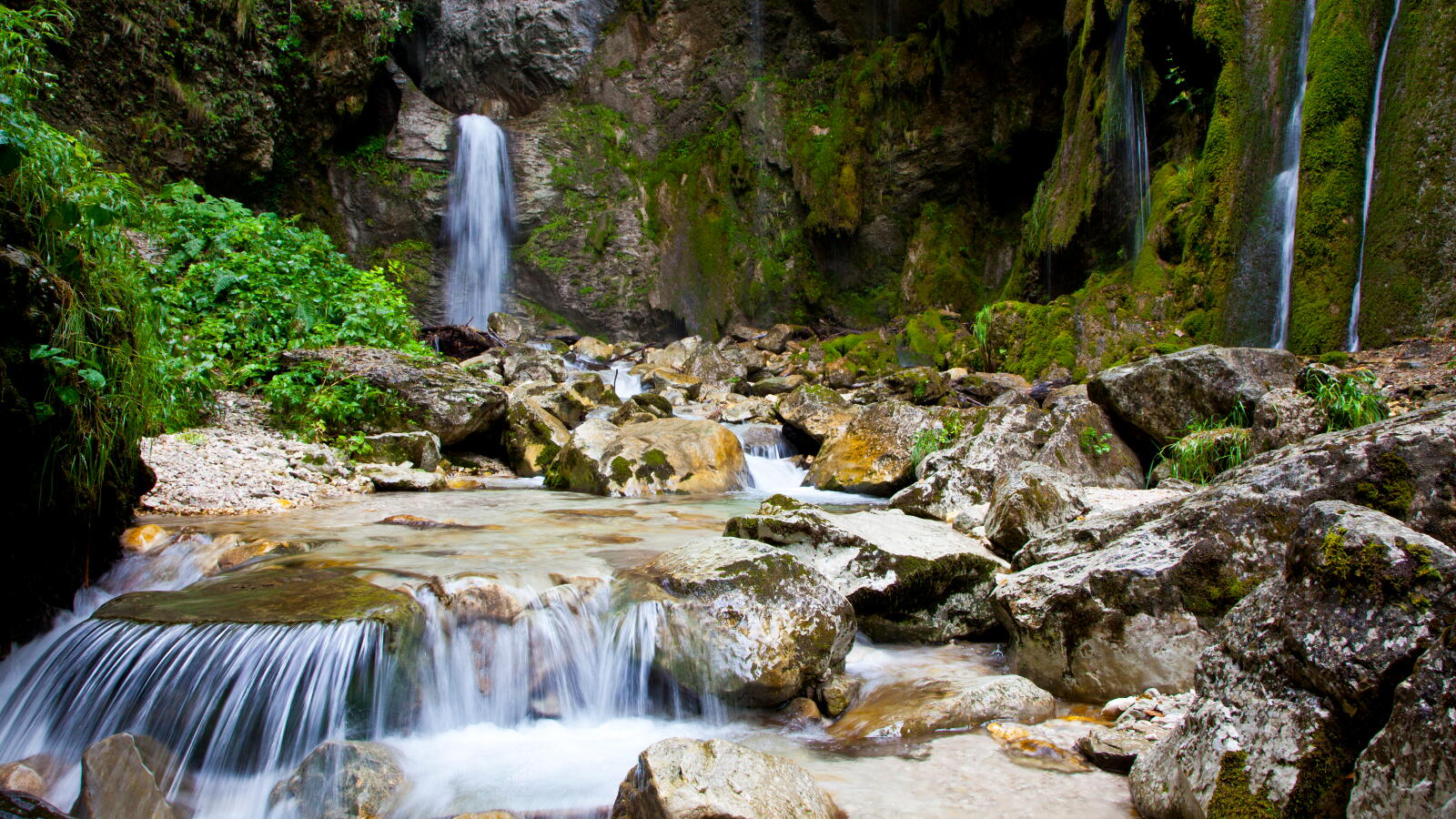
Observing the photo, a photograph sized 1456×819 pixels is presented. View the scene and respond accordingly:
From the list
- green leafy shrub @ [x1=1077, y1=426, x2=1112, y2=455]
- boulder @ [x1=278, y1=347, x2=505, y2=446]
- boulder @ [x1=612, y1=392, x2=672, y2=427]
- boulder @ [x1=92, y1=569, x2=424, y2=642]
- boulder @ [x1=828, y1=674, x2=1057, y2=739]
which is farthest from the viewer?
boulder @ [x1=612, y1=392, x2=672, y2=427]

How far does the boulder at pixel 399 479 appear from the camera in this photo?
687cm

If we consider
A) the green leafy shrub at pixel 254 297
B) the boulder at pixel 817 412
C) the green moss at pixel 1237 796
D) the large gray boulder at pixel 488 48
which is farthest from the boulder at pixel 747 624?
the large gray boulder at pixel 488 48

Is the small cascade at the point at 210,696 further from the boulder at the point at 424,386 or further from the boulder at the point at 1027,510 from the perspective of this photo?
the boulder at the point at 424,386

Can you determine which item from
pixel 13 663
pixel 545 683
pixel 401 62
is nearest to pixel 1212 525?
pixel 545 683

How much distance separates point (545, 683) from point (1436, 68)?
10397 mm

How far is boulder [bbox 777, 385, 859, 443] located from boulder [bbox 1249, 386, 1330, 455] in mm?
4386

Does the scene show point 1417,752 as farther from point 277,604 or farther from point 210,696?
point 277,604

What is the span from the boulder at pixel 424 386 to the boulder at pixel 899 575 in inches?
200

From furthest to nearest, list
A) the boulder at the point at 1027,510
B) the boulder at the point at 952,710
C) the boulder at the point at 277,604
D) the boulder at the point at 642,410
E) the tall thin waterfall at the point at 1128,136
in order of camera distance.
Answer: the tall thin waterfall at the point at 1128,136 → the boulder at the point at 642,410 → the boulder at the point at 1027,510 → the boulder at the point at 277,604 → the boulder at the point at 952,710

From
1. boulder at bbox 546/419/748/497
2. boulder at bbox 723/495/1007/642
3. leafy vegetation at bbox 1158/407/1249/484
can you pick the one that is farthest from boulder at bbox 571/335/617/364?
boulder at bbox 723/495/1007/642

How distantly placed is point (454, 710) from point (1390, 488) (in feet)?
11.8

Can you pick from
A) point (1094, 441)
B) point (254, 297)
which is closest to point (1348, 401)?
point (1094, 441)

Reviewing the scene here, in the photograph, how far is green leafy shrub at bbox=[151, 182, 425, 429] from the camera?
7.52 metres

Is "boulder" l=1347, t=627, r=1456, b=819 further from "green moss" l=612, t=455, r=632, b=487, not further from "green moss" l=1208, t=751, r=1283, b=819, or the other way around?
"green moss" l=612, t=455, r=632, b=487
